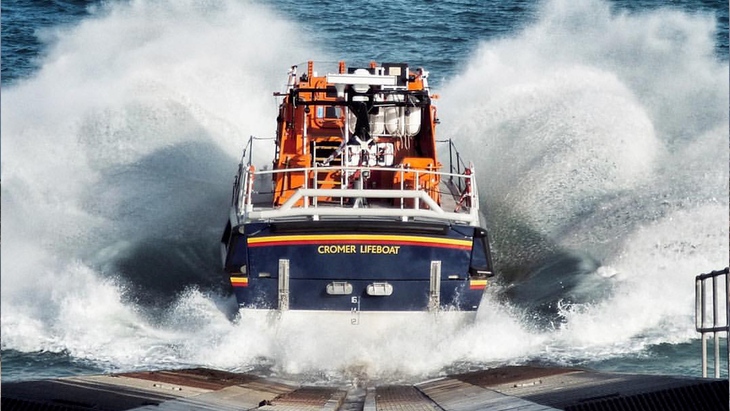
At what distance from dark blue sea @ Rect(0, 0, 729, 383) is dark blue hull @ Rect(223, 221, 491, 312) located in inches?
12.1

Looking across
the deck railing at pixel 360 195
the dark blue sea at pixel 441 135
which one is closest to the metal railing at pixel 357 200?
the deck railing at pixel 360 195

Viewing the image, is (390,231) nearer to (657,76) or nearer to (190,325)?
(190,325)

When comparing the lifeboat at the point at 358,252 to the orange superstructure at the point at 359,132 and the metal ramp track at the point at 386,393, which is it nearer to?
the orange superstructure at the point at 359,132

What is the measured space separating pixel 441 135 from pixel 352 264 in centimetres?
804

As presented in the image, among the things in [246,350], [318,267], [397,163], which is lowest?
[246,350]

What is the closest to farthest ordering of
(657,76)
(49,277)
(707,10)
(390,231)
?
(390,231) < (49,277) < (657,76) < (707,10)

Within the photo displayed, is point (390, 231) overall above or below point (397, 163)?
below

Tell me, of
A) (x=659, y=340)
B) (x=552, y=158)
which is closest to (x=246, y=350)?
(x=659, y=340)

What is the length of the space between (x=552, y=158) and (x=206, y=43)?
9.95 meters

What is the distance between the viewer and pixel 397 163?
14.7 metres

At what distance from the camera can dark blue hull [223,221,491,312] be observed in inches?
491

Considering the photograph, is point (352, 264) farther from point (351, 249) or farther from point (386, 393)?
point (386, 393)

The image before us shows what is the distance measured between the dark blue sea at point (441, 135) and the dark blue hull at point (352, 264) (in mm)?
307

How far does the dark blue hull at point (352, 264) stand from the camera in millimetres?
12461
